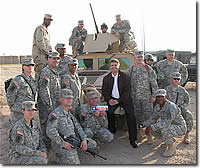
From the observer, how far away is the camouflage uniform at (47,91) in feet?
13.2

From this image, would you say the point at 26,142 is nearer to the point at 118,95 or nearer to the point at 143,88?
the point at 118,95

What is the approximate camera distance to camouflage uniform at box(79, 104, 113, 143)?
13.8 feet

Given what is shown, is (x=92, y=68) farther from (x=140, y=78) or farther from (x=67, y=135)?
(x=67, y=135)

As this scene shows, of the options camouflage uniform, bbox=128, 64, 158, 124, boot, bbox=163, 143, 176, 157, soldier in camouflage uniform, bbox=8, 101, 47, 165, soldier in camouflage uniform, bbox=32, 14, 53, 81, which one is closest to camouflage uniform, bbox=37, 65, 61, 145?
soldier in camouflage uniform, bbox=8, 101, 47, 165

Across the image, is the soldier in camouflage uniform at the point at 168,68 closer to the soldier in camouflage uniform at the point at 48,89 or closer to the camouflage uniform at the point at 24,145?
the soldier in camouflage uniform at the point at 48,89

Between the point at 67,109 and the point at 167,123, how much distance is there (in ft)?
5.64

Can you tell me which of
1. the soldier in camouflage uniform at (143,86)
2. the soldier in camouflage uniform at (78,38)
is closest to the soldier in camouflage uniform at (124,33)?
the soldier in camouflage uniform at (78,38)

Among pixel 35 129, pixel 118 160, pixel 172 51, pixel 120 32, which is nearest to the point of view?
pixel 35 129

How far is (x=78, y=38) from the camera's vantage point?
7242 millimetres

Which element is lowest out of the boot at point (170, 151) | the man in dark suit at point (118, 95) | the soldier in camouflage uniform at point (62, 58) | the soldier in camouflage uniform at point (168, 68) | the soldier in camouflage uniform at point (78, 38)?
the boot at point (170, 151)

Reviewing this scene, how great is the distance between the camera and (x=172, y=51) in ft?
17.0

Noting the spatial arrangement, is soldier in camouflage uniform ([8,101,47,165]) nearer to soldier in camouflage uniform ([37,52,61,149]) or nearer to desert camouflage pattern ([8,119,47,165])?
desert camouflage pattern ([8,119,47,165])

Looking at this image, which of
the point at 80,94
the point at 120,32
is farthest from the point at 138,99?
the point at 120,32

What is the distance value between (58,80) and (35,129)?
113cm
